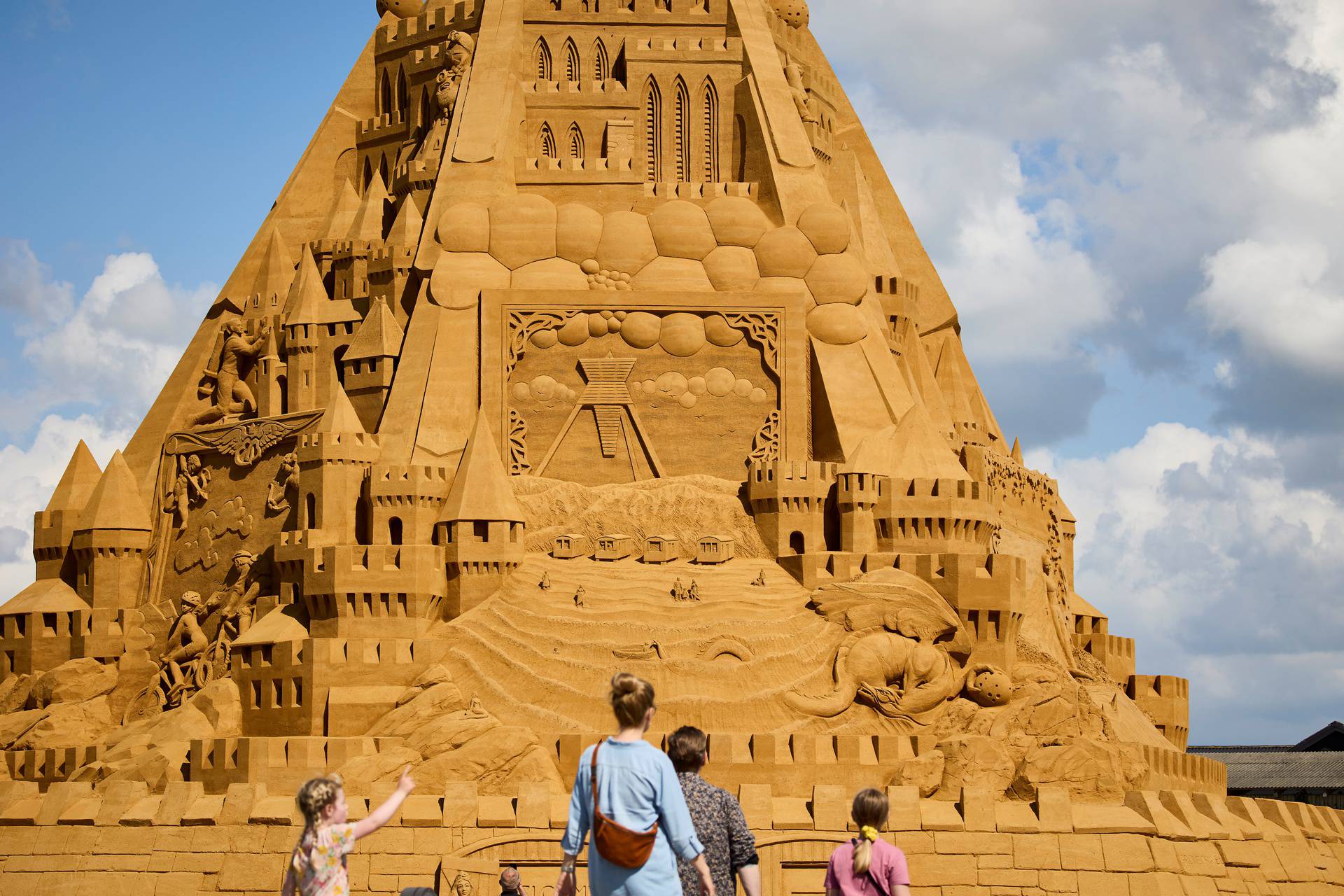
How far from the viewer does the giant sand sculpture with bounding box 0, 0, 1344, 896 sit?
32.2 m

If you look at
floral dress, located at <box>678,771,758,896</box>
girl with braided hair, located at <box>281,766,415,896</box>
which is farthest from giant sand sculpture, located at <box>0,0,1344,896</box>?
girl with braided hair, located at <box>281,766,415,896</box>

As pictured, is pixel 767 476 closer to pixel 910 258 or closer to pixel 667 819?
pixel 910 258

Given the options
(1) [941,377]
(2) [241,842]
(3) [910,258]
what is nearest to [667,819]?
(2) [241,842]

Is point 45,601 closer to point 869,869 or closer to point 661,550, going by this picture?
point 661,550

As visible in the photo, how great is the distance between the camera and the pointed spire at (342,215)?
45156mm

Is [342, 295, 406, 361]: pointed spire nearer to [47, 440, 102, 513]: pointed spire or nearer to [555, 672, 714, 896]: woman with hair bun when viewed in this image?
[47, 440, 102, 513]: pointed spire

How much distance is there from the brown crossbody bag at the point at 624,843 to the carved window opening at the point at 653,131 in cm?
3435

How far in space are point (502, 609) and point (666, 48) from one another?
16379 millimetres

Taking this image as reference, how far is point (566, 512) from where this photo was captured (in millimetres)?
38000

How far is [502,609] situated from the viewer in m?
35.4

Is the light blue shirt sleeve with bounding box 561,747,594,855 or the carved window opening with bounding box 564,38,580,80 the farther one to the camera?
the carved window opening with bounding box 564,38,580,80

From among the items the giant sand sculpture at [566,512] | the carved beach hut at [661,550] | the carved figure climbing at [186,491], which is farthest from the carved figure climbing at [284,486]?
the carved beach hut at [661,550]

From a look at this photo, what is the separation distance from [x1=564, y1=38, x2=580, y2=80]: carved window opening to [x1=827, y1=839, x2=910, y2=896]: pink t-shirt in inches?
1436

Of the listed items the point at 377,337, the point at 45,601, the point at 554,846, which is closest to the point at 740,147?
the point at 377,337
